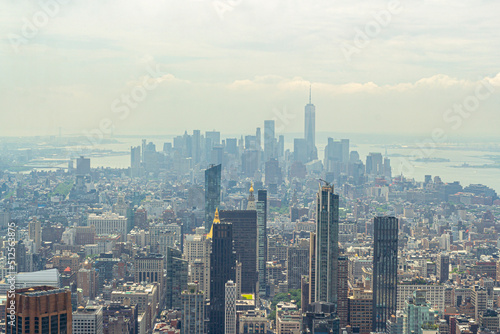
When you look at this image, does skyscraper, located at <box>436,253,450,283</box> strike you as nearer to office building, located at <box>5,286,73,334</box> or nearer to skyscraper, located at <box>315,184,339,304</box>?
skyscraper, located at <box>315,184,339,304</box>

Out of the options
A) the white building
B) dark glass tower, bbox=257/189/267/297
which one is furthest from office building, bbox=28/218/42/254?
dark glass tower, bbox=257/189/267/297

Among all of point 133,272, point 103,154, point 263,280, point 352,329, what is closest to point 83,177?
point 103,154

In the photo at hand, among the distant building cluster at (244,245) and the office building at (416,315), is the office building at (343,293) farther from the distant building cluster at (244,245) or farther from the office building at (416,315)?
the office building at (416,315)

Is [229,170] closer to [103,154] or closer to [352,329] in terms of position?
[103,154]

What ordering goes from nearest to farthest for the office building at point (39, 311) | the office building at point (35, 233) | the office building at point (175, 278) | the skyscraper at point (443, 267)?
1. the office building at point (39, 311)
2. the office building at point (175, 278)
3. the office building at point (35, 233)
4. the skyscraper at point (443, 267)

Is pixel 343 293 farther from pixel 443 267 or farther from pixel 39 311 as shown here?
pixel 39 311

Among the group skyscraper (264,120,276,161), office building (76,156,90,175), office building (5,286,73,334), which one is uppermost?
skyscraper (264,120,276,161)

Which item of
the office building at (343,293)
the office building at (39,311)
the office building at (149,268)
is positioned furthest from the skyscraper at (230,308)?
the office building at (39,311)
